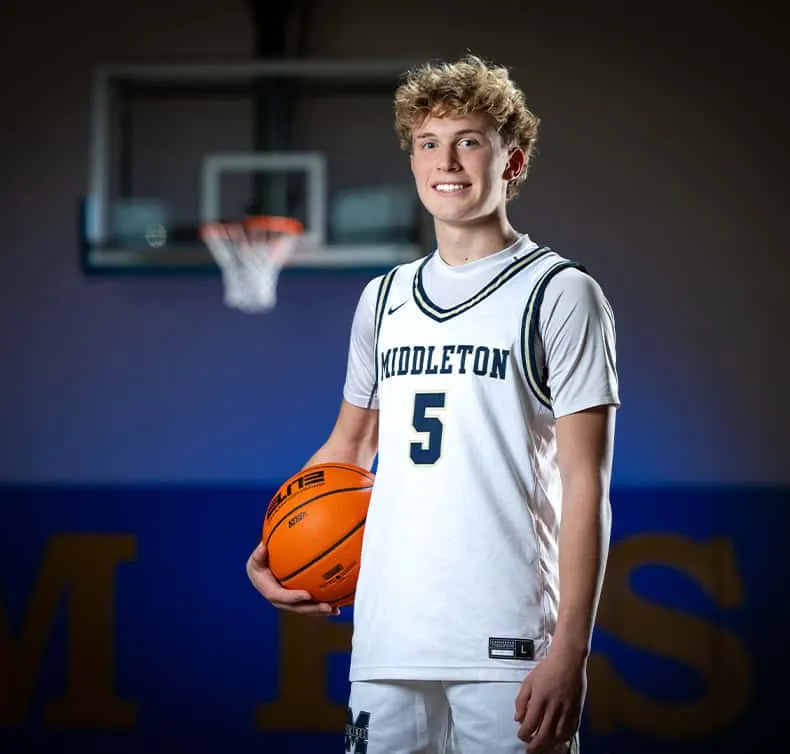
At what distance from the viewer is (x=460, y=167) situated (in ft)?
6.01

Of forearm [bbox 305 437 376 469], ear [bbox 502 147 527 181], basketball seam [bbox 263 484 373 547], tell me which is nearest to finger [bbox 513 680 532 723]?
basketball seam [bbox 263 484 373 547]

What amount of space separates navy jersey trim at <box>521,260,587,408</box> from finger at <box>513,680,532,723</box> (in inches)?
16.1

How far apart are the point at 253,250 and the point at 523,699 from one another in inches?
153

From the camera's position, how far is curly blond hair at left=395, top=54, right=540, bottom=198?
184cm

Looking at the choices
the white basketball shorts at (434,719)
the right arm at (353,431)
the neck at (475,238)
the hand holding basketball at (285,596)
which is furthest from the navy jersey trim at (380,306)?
the white basketball shorts at (434,719)

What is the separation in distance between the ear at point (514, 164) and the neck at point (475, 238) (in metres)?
0.08

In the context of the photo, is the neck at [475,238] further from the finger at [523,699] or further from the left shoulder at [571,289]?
the finger at [523,699]

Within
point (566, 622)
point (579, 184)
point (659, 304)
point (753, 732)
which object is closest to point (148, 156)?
point (579, 184)

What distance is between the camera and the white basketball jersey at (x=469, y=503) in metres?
1.71

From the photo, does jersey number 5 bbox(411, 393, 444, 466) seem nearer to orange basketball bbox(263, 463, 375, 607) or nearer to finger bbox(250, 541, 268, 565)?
orange basketball bbox(263, 463, 375, 607)

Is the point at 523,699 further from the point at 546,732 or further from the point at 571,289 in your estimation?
the point at 571,289

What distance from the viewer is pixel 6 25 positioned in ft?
18.7

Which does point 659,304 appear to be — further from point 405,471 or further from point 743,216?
point 405,471

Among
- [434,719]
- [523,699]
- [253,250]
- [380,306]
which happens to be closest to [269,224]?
[253,250]
